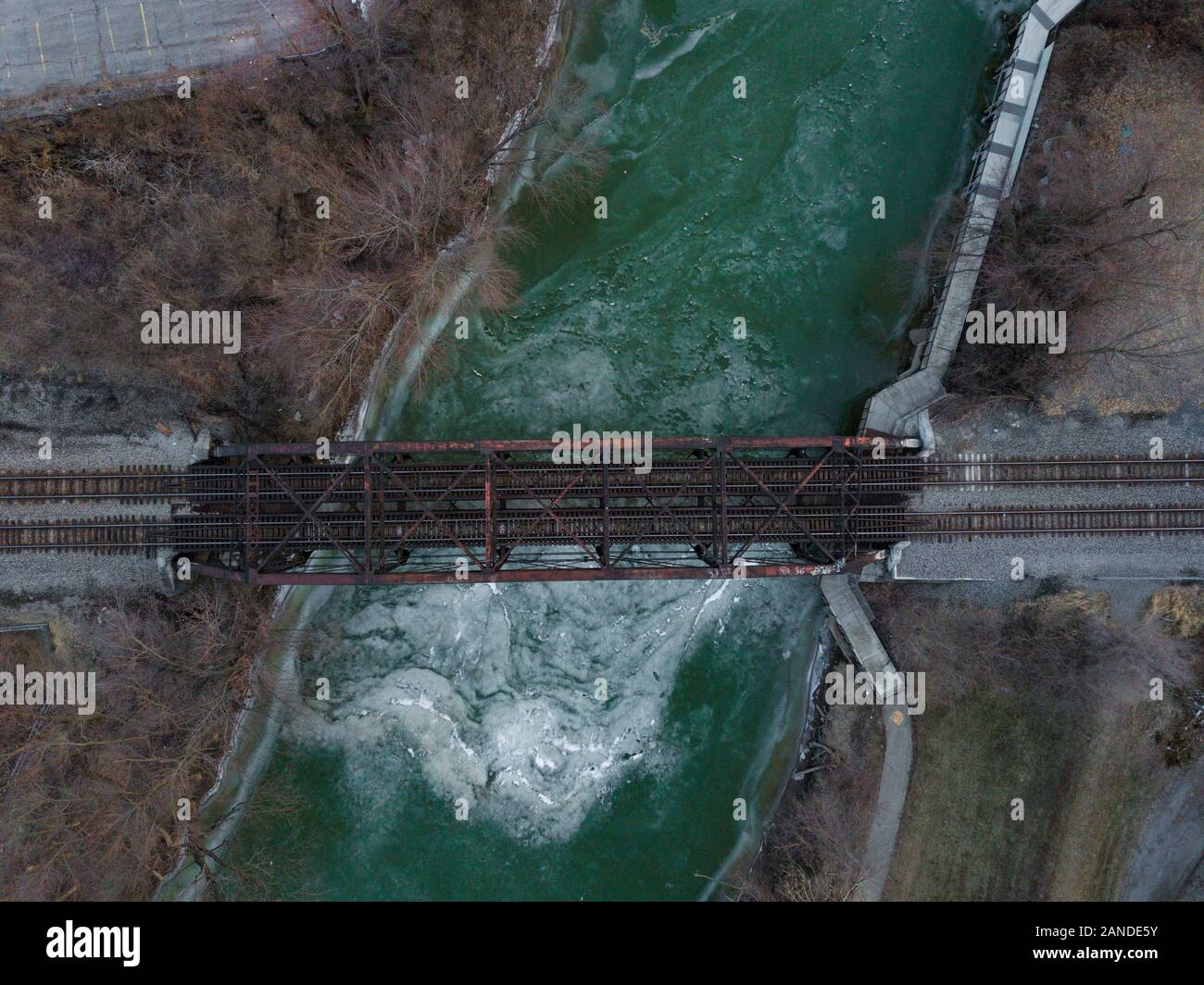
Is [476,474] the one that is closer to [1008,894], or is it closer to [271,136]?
[271,136]

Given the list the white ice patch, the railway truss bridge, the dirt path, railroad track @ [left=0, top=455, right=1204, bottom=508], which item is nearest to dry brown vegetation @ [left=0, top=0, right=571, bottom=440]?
railroad track @ [left=0, top=455, right=1204, bottom=508]

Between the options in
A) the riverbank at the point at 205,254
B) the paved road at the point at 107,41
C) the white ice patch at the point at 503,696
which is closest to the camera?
the riverbank at the point at 205,254

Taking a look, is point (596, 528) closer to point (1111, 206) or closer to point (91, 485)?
point (91, 485)

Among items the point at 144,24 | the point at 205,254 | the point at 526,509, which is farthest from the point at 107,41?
the point at 526,509

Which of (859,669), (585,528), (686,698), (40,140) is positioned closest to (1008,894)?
(859,669)

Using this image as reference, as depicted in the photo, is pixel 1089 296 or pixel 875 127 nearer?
pixel 1089 296

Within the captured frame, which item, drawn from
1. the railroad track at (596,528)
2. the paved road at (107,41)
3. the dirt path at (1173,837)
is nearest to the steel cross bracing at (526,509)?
the railroad track at (596,528)

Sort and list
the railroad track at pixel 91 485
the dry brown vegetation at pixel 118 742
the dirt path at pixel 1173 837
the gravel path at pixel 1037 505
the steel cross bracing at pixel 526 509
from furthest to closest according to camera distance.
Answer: the dirt path at pixel 1173 837 < the gravel path at pixel 1037 505 < the railroad track at pixel 91 485 < the dry brown vegetation at pixel 118 742 < the steel cross bracing at pixel 526 509

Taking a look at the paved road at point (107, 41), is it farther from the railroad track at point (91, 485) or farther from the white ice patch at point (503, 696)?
the white ice patch at point (503, 696)
